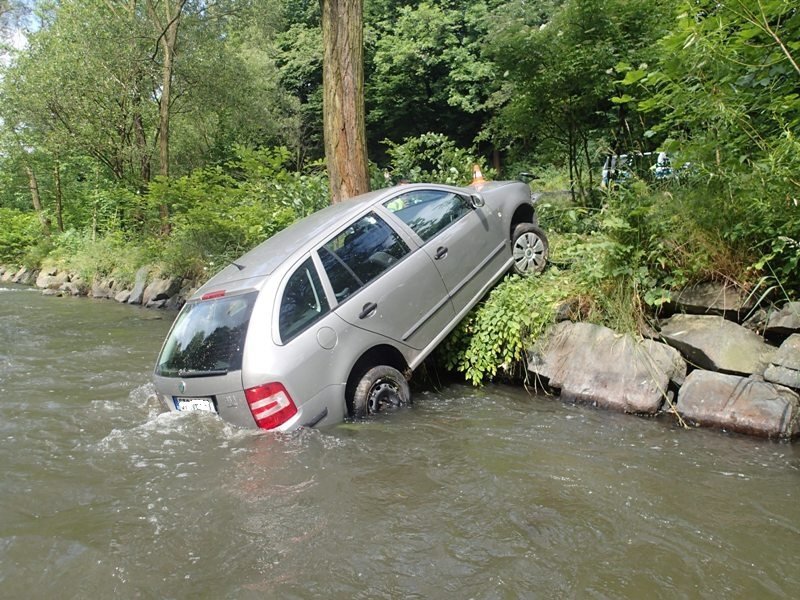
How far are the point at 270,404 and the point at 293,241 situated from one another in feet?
4.89

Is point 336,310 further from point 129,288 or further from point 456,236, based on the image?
point 129,288

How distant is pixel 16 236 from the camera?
2689 centimetres

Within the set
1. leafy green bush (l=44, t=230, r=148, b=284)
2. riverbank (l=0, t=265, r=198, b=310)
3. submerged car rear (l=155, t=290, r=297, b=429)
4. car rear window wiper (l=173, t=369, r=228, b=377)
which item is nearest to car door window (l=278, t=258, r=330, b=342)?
submerged car rear (l=155, t=290, r=297, b=429)

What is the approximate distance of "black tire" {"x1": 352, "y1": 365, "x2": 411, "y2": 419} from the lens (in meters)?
4.43

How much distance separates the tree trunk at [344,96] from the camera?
23.7ft

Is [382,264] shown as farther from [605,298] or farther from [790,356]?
[790,356]

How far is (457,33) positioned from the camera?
28.2m

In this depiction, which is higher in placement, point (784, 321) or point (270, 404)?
point (784, 321)

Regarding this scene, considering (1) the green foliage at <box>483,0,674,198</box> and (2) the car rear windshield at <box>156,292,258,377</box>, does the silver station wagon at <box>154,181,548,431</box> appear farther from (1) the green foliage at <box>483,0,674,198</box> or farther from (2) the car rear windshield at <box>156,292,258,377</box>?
(1) the green foliage at <box>483,0,674,198</box>

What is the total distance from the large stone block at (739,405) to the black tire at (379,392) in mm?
2180

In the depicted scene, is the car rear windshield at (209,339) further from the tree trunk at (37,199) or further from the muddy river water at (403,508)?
the tree trunk at (37,199)

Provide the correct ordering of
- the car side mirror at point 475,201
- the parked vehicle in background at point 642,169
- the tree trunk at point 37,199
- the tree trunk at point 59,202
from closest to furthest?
1. the parked vehicle in background at point 642,169
2. the car side mirror at point 475,201
3. the tree trunk at point 59,202
4. the tree trunk at point 37,199

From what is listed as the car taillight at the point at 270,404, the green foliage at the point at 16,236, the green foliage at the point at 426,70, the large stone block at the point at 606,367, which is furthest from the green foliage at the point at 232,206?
the green foliage at the point at 426,70

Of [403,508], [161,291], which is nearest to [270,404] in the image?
[403,508]
